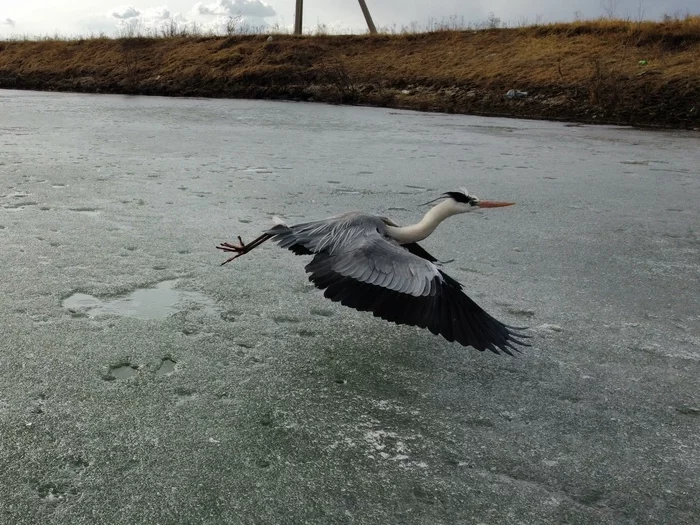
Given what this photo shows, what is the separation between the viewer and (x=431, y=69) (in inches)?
679

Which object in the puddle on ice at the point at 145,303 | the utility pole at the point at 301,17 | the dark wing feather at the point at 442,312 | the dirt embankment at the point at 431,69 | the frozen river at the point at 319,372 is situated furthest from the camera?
the utility pole at the point at 301,17

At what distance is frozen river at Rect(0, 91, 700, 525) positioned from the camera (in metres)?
1.83

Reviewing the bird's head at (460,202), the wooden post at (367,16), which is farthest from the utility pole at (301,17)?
the bird's head at (460,202)

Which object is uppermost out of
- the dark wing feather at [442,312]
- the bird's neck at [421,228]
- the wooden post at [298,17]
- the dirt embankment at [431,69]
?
the wooden post at [298,17]

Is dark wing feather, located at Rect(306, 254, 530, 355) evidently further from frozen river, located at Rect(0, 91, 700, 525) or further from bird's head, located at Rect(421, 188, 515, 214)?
bird's head, located at Rect(421, 188, 515, 214)

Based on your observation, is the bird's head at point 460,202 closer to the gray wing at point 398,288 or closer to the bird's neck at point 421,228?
the bird's neck at point 421,228

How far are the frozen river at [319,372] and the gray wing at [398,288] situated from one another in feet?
0.64

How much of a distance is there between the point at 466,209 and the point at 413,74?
14703 millimetres

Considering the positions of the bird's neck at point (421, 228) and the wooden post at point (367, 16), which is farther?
the wooden post at point (367, 16)

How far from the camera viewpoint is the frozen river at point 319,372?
1.83 meters

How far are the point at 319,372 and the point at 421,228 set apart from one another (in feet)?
2.80

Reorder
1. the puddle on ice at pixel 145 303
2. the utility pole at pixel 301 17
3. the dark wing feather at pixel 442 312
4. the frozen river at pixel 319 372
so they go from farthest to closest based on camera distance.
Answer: the utility pole at pixel 301 17, the puddle on ice at pixel 145 303, the dark wing feather at pixel 442 312, the frozen river at pixel 319 372

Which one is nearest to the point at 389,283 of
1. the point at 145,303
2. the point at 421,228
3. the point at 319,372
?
the point at 319,372

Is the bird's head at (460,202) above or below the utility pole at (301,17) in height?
below
